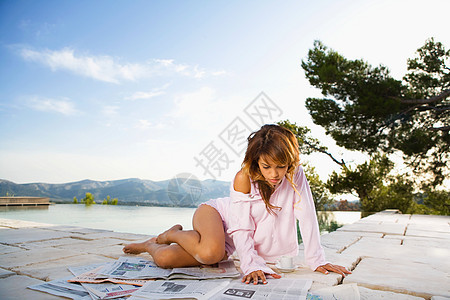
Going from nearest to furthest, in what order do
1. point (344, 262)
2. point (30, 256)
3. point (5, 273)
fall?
point (5, 273) < point (344, 262) < point (30, 256)

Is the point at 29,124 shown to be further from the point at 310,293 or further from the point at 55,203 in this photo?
the point at 310,293

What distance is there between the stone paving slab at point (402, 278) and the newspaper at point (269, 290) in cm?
33

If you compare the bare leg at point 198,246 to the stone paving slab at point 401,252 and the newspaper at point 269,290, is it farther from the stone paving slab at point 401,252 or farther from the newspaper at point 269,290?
the stone paving slab at point 401,252

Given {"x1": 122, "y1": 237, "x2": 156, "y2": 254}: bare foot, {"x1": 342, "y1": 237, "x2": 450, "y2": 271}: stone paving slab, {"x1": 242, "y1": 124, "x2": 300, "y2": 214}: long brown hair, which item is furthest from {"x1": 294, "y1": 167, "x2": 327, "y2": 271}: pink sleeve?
{"x1": 122, "y1": 237, "x2": 156, "y2": 254}: bare foot

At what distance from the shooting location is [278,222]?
173 cm

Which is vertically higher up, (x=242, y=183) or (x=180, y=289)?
(x=242, y=183)

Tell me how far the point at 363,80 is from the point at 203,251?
732 cm

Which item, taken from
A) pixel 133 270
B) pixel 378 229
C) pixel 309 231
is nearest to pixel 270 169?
pixel 309 231

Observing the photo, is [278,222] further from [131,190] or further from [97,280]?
[131,190]

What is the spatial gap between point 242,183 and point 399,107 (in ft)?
22.6

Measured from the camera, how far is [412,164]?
7.73m

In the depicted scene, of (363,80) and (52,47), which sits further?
(363,80)

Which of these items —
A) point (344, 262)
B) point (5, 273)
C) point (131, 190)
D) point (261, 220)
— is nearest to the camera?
point (5, 273)

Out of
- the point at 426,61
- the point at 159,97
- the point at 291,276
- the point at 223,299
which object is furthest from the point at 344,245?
the point at 426,61
